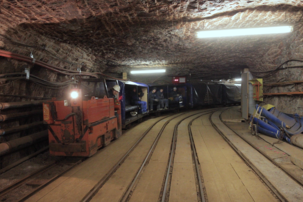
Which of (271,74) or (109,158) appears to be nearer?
(109,158)

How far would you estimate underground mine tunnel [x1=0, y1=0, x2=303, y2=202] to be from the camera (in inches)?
119

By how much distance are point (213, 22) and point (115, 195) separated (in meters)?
4.71

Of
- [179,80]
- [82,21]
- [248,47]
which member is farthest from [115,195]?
[179,80]

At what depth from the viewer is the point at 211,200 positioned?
257 centimetres

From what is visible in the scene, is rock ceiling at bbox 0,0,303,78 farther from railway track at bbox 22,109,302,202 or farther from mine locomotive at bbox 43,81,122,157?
railway track at bbox 22,109,302,202

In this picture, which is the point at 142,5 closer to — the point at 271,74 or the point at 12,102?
the point at 12,102

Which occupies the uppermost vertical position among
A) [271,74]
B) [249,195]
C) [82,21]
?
[82,21]

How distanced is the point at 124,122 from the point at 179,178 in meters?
4.16

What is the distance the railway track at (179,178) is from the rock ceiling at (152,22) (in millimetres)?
3563

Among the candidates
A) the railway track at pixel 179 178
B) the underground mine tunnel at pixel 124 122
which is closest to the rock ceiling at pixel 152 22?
the underground mine tunnel at pixel 124 122

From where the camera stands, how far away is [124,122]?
700 cm

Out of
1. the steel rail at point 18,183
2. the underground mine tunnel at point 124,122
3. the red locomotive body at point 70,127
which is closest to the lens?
the steel rail at point 18,183

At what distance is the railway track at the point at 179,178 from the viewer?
8.82 ft

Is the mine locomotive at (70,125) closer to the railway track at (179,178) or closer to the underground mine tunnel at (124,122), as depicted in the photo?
Answer: the underground mine tunnel at (124,122)
